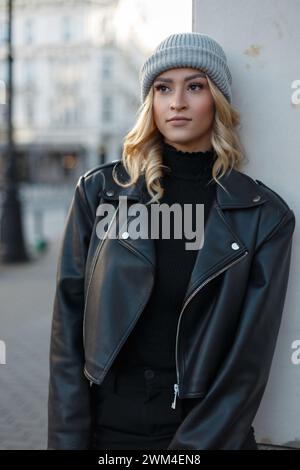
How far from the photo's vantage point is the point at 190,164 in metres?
1.91

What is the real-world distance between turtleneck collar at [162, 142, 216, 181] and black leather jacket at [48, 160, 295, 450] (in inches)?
3.8

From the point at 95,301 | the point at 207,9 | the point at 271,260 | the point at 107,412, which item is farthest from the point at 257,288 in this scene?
the point at 207,9

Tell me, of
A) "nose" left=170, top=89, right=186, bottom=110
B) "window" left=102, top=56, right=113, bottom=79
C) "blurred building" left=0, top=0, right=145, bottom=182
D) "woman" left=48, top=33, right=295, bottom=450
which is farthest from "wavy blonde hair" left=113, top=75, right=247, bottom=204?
"window" left=102, top=56, right=113, bottom=79

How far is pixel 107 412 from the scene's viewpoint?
6.00 ft

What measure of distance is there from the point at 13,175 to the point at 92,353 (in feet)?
32.2

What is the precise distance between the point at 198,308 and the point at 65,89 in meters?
50.8

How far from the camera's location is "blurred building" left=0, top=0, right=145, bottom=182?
49.6 meters

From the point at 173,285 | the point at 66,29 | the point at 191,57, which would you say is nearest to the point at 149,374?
the point at 173,285

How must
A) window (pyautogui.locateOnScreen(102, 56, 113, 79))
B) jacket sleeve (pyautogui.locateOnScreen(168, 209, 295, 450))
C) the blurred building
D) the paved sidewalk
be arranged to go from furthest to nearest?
window (pyautogui.locateOnScreen(102, 56, 113, 79))
the blurred building
the paved sidewalk
jacket sleeve (pyautogui.locateOnScreen(168, 209, 295, 450))

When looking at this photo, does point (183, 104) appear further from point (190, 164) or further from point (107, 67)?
point (107, 67)

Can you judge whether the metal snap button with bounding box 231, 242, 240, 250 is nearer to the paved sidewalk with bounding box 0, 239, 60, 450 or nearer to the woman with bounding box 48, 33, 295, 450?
the woman with bounding box 48, 33, 295, 450

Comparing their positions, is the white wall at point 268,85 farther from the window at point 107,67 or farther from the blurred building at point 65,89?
the window at point 107,67

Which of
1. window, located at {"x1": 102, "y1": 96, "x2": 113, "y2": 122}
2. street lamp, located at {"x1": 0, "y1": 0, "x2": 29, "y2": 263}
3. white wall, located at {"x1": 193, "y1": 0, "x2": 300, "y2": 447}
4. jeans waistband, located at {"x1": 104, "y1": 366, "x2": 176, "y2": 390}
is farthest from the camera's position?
window, located at {"x1": 102, "y1": 96, "x2": 113, "y2": 122}
